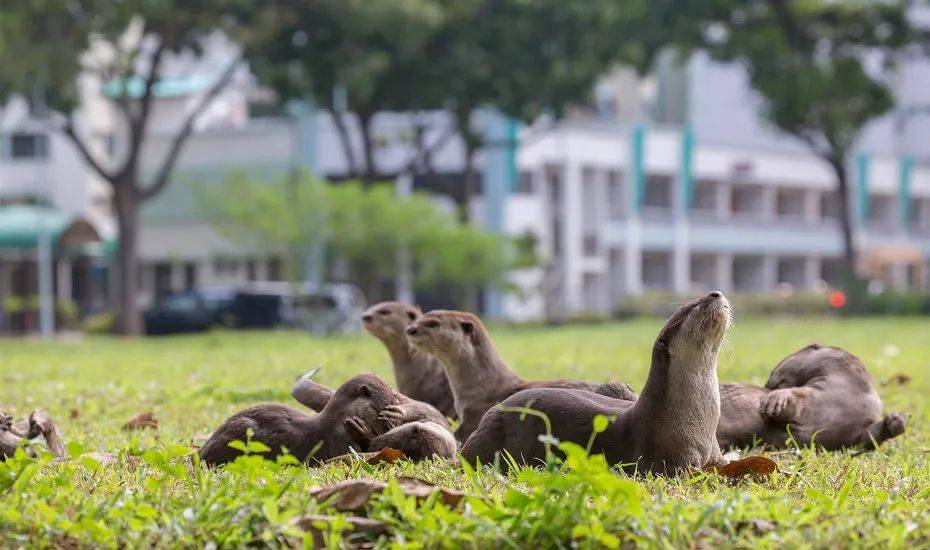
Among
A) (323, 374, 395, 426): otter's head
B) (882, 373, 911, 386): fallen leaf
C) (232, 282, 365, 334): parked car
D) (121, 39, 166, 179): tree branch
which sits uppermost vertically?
(121, 39, 166, 179): tree branch

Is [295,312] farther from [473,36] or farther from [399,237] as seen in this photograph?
[473,36]

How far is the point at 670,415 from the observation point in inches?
184

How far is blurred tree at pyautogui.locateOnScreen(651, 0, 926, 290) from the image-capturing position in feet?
107

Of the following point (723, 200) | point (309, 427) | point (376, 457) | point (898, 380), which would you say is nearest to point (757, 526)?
point (376, 457)

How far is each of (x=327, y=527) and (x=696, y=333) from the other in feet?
5.16

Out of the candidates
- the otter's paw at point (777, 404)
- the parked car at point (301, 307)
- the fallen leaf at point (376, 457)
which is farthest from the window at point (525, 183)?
the fallen leaf at point (376, 457)

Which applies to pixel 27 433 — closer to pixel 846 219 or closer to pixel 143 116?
pixel 143 116

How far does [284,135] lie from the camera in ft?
160

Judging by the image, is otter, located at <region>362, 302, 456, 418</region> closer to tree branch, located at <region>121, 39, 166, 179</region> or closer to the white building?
tree branch, located at <region>121, 39, 166, 179</region>

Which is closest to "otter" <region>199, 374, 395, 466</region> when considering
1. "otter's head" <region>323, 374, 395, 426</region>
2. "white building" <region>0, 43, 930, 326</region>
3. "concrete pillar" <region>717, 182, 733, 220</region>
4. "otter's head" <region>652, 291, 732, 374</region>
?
"otter's head" <region>323, 374, 395, 426</region>

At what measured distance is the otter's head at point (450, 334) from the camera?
6.15m

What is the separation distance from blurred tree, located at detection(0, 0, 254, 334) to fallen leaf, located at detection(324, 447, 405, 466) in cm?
2165

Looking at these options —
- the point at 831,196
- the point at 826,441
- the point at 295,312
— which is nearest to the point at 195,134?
the point at 295,312

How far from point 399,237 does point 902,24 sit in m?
12.9
